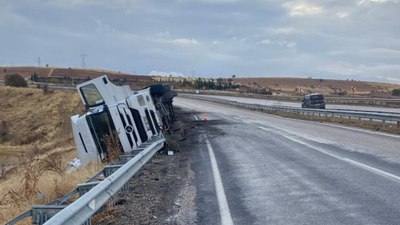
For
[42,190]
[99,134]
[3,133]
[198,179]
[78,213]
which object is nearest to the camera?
[78,213]

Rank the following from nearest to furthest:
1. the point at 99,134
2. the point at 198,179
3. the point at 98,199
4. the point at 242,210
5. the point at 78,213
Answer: the point at 78,213 → the point at 98,199 → the point at 242,210 → the point at 198,179 → the point at 99,134

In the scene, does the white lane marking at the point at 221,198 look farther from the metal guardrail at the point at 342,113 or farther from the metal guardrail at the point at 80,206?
the metal guardrail at the point at 342,113

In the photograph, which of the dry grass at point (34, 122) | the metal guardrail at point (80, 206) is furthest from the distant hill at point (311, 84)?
the metal guardrail at point (80, 206)

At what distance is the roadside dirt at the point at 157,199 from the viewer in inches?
322

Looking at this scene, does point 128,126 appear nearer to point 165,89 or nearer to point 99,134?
point 99,134

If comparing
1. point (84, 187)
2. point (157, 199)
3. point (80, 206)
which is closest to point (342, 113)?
point (157, 199)

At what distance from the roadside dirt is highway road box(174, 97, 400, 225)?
8.6 inches

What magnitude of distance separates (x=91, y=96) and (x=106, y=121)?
1.58 meters

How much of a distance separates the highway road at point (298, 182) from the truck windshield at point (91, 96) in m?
3.43

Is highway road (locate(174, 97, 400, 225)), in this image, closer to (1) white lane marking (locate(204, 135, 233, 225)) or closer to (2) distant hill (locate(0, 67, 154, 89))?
(1) white lane marking (locate(204, 135, 233, 225))

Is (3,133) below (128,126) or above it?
below

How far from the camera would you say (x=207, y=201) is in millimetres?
9453

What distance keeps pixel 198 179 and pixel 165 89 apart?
14.0 meters

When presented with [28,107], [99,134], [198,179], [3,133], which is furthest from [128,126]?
[28,107]
